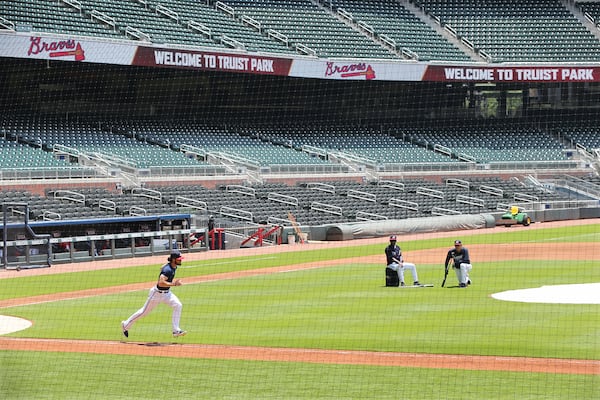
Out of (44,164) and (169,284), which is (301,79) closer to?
(44,164)

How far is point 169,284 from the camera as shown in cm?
1584

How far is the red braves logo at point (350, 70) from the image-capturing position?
49750mm

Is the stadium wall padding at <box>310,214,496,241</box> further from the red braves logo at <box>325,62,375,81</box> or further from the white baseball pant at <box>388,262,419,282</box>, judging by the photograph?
the white baseball pant at <box>388,262,419,282</box>

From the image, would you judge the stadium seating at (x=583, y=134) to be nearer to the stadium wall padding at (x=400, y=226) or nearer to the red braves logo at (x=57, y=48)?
the stadium wall padding at (x=400, y=226)

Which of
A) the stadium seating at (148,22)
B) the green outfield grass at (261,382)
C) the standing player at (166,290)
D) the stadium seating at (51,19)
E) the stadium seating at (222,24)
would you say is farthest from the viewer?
the stadium seating at (222,24)

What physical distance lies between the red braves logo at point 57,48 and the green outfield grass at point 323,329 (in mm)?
13163

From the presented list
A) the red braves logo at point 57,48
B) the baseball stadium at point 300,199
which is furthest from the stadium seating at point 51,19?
the red braves logo at point 57,48

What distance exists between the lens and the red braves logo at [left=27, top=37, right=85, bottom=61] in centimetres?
3931

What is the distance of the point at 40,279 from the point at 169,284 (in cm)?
1250

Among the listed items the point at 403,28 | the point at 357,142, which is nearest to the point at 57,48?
the point at 357,142

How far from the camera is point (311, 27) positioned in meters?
53.4

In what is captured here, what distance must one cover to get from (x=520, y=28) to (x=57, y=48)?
28.7 meters

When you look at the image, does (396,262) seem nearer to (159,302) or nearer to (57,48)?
(159,302)

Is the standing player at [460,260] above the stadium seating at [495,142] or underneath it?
underneath
